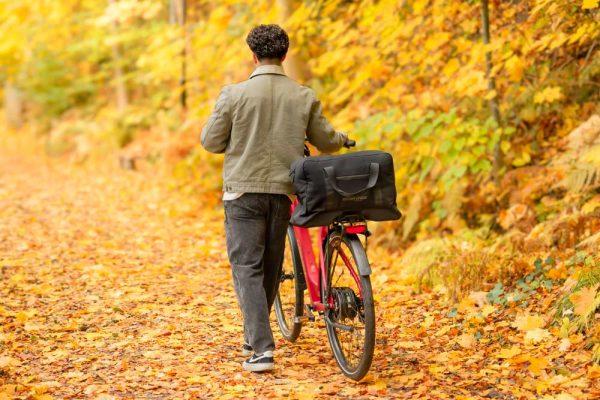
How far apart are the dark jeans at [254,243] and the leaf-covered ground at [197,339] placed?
33cm

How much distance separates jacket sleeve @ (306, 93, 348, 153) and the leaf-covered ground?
144cm

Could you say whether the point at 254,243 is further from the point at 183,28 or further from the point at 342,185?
the point at 183,28

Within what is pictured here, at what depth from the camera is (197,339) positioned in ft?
17.8

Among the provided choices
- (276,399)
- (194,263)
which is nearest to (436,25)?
(194,263)

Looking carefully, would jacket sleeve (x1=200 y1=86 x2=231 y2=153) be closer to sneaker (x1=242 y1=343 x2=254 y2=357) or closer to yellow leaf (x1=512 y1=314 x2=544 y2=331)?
sneaker (x1=242 y1=343 x2=254 y2=357)

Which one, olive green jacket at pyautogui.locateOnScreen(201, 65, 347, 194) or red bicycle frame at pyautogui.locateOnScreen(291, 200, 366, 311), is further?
red bicycle frame at pyautogui.locateOnScreen(291, 200, 366, 311)

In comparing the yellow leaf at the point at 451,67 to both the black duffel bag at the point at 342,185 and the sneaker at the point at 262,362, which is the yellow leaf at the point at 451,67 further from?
the sneaker at the point at 262,362

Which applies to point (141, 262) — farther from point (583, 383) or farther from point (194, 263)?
point (583, 383)

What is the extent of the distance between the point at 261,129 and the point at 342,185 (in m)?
0.64

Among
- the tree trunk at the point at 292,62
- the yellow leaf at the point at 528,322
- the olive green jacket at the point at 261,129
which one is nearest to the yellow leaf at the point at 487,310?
the yellow leaf at the point at 528,322

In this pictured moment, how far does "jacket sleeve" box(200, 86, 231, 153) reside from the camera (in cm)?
432

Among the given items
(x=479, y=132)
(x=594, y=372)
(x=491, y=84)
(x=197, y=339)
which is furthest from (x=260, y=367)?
(x=491, y=84)

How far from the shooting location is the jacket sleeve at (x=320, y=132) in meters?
4.49

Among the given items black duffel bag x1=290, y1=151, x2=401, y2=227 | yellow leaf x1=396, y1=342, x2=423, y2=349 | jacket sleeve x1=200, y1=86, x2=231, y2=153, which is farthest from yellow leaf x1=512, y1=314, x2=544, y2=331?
jacket sleeve x1=200, y1=86, x2=231, y2=153
